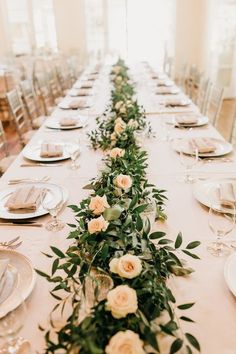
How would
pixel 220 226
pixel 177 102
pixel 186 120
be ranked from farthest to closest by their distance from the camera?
pixel 177 102 → pixel 186 120 → pixel 220 226

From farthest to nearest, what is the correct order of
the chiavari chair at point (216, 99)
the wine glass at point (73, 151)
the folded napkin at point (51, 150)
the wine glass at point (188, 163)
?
the chiavari chair at point (216, 99) → the folded napkin at point (51, 150) → the wine glass at point (73, 151) → the wine glass at point (188, 163)

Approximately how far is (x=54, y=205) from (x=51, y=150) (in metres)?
0.66

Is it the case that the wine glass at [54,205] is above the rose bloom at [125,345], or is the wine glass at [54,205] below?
below

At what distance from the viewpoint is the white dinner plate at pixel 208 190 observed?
1327 millimetres

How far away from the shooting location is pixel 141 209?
1025mm

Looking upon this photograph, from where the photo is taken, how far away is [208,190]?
4.61ft

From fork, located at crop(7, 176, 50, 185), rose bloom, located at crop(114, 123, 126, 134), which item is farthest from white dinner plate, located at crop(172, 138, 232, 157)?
fork, located at crop(7, 176, 50, 185)

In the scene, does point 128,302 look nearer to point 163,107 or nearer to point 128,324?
point 128,324

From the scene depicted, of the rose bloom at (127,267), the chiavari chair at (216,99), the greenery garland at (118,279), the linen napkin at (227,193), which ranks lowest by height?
the chiavari chair at (216,99)

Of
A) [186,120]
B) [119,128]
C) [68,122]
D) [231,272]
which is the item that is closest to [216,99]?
[186,120]

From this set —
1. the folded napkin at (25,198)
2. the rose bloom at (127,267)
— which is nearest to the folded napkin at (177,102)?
the folded napkin at (25,198)

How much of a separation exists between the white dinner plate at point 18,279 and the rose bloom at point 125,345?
262 millimetres

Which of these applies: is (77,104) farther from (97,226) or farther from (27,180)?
(97,226)

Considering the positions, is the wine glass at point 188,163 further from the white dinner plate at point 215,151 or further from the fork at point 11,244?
the fork at point 11,244
